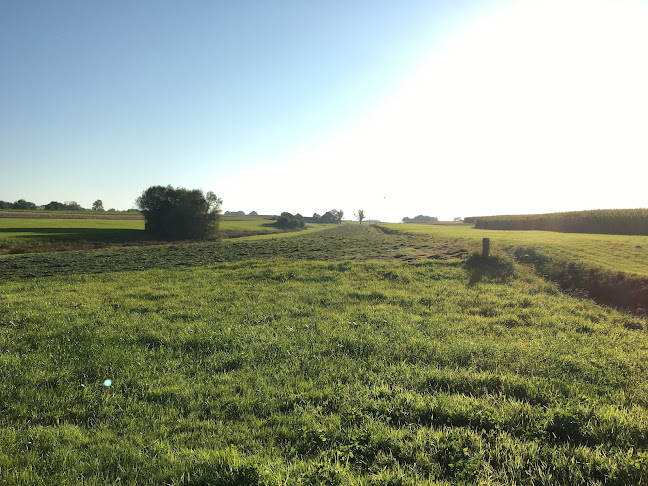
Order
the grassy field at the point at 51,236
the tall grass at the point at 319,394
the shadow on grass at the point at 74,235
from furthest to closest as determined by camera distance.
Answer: the shadow on grass at the point at 74,235
the grassy field at the point at 51,236
the tall grass at the point at 319,394

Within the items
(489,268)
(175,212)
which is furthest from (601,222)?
(175,212)

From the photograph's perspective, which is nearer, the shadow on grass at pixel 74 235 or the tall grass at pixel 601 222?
the tall grass at pixel 601 222

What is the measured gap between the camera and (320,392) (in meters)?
5.58

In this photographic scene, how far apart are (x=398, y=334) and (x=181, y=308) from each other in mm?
7816

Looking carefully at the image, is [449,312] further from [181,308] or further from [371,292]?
[181,308]

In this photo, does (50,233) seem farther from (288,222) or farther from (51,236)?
(288,222)

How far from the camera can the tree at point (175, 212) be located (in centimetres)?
5812

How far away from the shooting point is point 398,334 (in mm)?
8641

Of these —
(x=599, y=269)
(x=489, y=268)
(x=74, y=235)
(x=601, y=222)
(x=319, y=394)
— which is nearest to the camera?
(x=319, y=394)

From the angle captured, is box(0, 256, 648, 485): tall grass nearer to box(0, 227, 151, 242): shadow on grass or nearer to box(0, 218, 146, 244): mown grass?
box(0, 218, 146, 244): mown grass

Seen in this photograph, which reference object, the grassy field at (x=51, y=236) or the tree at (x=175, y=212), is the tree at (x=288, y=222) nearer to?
the grassy field at (x=51, y=236)

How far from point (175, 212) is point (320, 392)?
60017 millimetres

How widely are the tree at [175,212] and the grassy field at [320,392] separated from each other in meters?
49.3

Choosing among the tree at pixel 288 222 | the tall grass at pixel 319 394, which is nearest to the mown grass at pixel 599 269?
the tall grass at pixel 319 394
